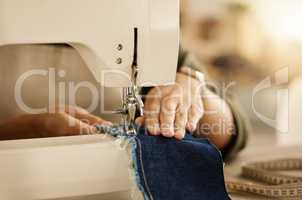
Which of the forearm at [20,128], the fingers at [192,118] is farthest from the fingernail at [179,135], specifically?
the forearm at [20,128]

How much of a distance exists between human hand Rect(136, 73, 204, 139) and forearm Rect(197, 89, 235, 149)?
1.27 ft

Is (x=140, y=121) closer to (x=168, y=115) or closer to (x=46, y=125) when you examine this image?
(x=168, y=115)

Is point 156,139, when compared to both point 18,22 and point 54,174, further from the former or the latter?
point 18,22

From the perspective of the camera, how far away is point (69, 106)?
1354 millimetres

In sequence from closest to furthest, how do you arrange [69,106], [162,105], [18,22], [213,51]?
[18,22] < [162,105] < [69,106] < [213,51]

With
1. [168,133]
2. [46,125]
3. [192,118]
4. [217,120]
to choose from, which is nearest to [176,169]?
[168,133]

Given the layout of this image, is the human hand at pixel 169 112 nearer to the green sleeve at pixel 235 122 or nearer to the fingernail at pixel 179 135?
the fingernail at pixel 179 135

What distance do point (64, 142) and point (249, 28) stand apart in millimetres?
897

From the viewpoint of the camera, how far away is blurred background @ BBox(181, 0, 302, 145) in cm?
167

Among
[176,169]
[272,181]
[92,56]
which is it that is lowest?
[272,181]

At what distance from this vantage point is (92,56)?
971mm

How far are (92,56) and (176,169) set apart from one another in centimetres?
24

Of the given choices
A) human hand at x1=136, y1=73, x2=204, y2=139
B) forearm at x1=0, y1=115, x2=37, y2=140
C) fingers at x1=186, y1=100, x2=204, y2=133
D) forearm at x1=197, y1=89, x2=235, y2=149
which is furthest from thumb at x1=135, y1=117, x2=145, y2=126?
forearm at x1=197, y1=89, x2=235, y2=149

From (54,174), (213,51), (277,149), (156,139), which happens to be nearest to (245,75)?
(213,51)
